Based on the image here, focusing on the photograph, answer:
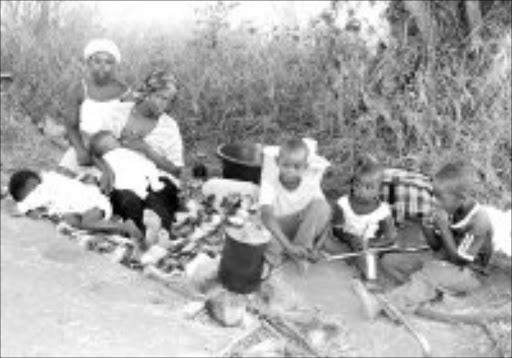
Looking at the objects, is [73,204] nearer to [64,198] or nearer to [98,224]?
[64,198]

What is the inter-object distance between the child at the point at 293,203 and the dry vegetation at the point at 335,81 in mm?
967

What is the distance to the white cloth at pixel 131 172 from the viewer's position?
5.83 meters

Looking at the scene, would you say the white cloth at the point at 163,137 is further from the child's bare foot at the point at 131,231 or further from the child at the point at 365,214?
the child at the point at 365,214

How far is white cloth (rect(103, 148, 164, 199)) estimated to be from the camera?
5.83 meters

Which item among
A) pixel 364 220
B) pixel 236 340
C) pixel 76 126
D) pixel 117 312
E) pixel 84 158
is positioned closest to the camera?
pixel 236 340

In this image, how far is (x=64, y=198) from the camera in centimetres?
576

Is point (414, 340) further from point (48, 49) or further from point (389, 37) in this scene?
point (48, 49)

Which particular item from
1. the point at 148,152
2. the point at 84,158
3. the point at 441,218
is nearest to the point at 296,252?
the point at 441,218

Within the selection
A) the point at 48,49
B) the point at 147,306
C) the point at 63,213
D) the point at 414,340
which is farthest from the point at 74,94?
the point at 414,340

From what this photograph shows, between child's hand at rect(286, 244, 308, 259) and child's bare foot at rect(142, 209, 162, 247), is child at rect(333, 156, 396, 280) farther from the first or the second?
child's bare foot at rect(142, 209, 162, 247)

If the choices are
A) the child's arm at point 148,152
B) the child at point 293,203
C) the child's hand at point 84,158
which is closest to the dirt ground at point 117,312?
the child at point 293,203

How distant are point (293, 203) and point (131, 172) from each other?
1.03m

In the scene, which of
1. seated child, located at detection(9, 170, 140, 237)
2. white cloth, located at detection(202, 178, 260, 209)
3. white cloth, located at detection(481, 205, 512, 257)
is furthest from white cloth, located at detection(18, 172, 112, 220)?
white cloth, located at detection(481, 205, 512, 257)

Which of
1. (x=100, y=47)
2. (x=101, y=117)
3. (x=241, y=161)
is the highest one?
(x=100, y=47)
